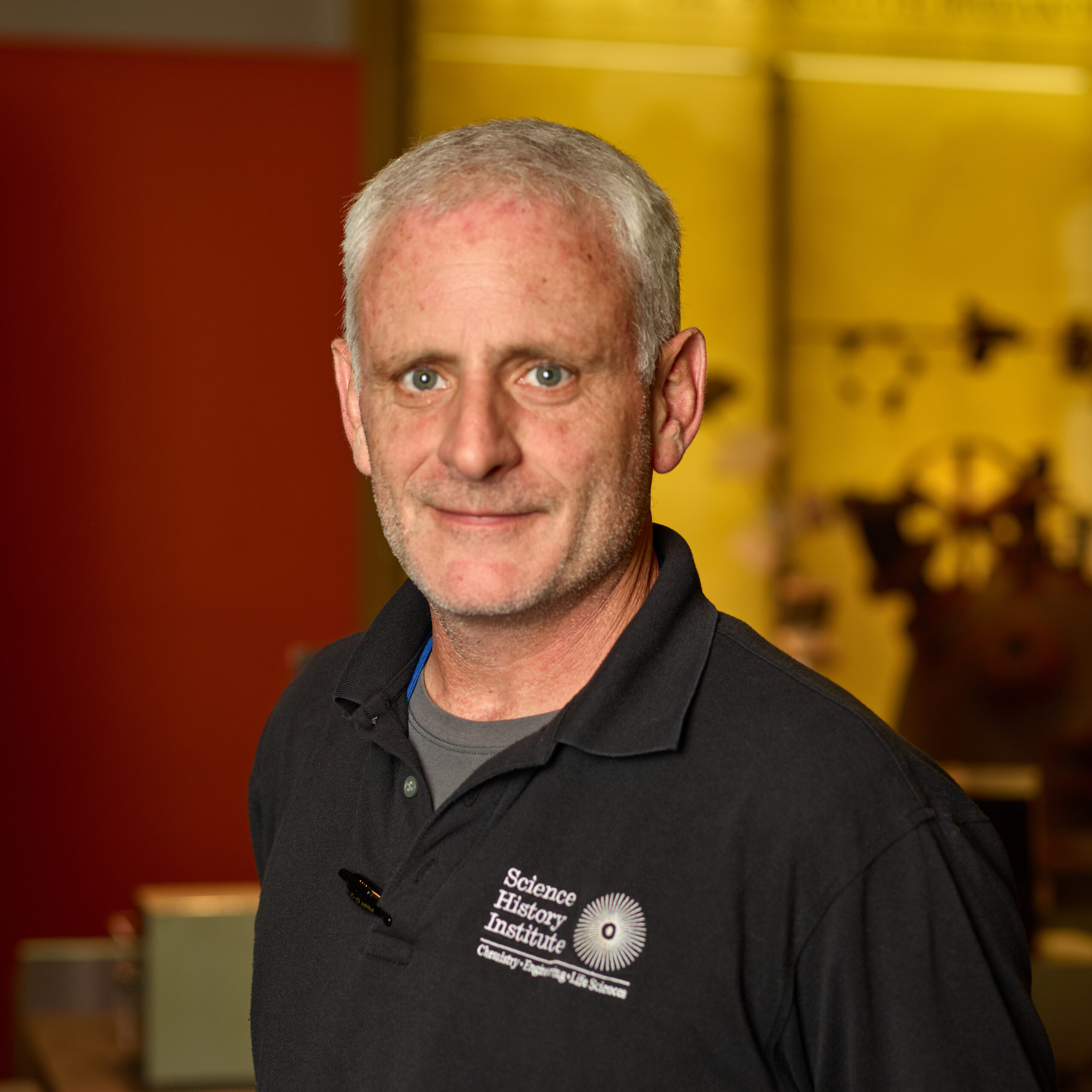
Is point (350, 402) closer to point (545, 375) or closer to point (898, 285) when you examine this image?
point (545, 375)

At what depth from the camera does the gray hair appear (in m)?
1.09

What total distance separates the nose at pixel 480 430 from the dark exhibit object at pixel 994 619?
8.48 feet

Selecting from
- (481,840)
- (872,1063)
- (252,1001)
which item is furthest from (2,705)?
(872,1063)

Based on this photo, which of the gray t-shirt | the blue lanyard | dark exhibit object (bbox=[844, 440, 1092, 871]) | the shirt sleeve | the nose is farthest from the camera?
dark exhibit object (bbox=[844, 440, 1092, 871])

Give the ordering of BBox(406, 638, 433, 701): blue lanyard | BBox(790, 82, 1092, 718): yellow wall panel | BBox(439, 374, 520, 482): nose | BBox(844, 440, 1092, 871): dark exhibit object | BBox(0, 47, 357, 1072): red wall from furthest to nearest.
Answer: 1. BBox(790, 82, 1092, 718): yellow wall panel
2. BBox(844, 440, 1092, 871): dark exhibit object
3. BBox(0, 47, 357, 1072): red wall
4. BBox(406, 638, 433, 701): blue lanyard
5. BBox(439, 374, 520, 482): nose

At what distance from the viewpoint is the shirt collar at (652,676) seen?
1.07 m

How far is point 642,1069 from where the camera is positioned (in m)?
0.98

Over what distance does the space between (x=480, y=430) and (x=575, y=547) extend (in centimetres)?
12

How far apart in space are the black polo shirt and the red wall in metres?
2.03

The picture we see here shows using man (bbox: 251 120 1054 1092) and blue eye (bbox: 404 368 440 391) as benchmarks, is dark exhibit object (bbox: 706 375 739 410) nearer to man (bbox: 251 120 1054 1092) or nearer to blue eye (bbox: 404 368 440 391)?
man (bbox: 251 120 1054 1092)

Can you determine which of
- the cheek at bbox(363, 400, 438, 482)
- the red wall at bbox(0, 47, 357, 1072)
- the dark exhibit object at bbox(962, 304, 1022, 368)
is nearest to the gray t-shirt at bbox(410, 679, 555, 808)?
the cheek at bbox(363, 400, 438, 482)

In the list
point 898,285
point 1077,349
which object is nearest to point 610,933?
point 898,285

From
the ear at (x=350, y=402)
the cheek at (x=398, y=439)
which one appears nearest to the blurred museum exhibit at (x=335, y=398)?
the ear at (x=350, y=402)

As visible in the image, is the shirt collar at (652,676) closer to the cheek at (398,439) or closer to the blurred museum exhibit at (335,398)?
the cheek at (398,439)
